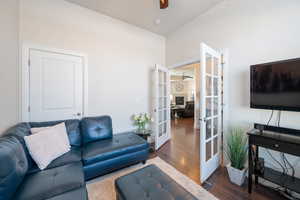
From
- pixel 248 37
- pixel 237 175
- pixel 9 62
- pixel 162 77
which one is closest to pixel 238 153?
pixel 237 175

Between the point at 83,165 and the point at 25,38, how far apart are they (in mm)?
2300

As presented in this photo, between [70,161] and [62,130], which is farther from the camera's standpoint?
[62,130]

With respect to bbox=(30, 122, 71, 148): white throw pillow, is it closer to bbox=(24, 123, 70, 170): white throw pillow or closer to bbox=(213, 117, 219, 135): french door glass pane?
bbox=(24, 123, 70, 170): white throw pillow

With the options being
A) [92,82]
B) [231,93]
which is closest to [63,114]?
[92,82]

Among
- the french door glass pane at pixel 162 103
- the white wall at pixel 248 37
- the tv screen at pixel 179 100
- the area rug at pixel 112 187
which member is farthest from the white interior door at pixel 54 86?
the tv screen at pixel 179 100

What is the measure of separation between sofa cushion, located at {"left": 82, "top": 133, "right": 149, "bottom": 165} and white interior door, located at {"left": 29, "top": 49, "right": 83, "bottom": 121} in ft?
2.92

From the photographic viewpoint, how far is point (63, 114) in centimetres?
247

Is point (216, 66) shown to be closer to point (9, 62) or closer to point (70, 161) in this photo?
point (70, 161)

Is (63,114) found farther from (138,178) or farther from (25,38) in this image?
(138,178)

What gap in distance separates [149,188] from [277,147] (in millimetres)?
1503

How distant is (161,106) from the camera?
3297 mm

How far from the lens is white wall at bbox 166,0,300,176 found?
165 cm

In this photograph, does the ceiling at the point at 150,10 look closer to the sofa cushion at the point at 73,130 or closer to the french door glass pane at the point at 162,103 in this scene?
the french door glass pane at the point at 162,103

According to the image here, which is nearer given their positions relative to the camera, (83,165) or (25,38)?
(83,165)
